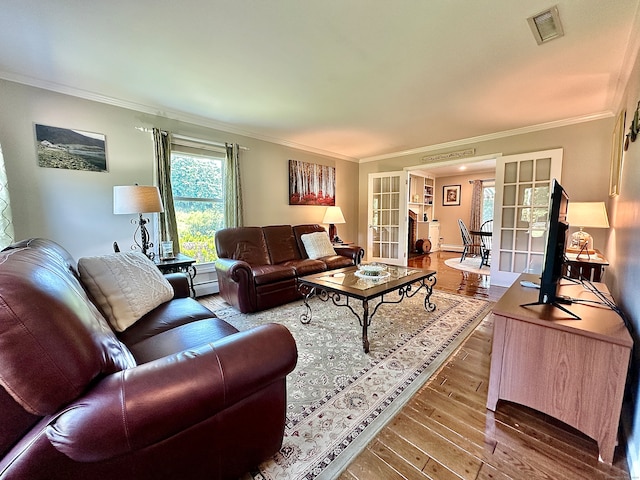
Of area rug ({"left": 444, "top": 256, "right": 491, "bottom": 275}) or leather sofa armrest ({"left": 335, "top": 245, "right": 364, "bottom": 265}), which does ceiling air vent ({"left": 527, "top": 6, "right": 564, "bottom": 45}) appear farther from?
area rug ({"left": 444, "top": 256, "right": 491, "bottom": 275})

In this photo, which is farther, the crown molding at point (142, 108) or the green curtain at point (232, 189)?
the green curtain at point (232, 189)

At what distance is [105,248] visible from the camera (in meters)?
3.01

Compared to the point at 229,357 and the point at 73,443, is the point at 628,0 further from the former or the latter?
the point at 73,443

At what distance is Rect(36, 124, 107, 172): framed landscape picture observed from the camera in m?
2.61

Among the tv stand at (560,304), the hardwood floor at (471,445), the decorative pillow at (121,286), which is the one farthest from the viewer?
the decorative pillow at (121,286)

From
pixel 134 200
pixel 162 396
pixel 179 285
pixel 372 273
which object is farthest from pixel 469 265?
pixel 162 396

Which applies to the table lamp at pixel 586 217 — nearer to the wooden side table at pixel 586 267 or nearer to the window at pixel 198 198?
the wooden side table at pixel 586 267

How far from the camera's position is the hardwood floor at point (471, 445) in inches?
46.1

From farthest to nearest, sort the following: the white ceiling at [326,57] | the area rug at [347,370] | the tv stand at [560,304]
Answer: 1. the white ceiling at [326,57]
2. the tv stand at [560,304]
3. the area rug at [347,370]

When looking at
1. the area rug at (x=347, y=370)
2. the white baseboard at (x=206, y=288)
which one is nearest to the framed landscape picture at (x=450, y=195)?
the area rug at (x=347, y=370)

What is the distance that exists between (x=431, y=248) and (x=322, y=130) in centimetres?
536

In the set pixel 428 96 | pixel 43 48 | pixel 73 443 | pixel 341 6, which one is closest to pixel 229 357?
pixel 73 443

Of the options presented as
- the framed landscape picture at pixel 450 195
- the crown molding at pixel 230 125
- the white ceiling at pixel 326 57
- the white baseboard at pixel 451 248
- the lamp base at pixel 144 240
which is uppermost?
the white ceiling at pixel 326 57

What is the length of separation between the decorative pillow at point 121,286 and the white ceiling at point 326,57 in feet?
5.24
